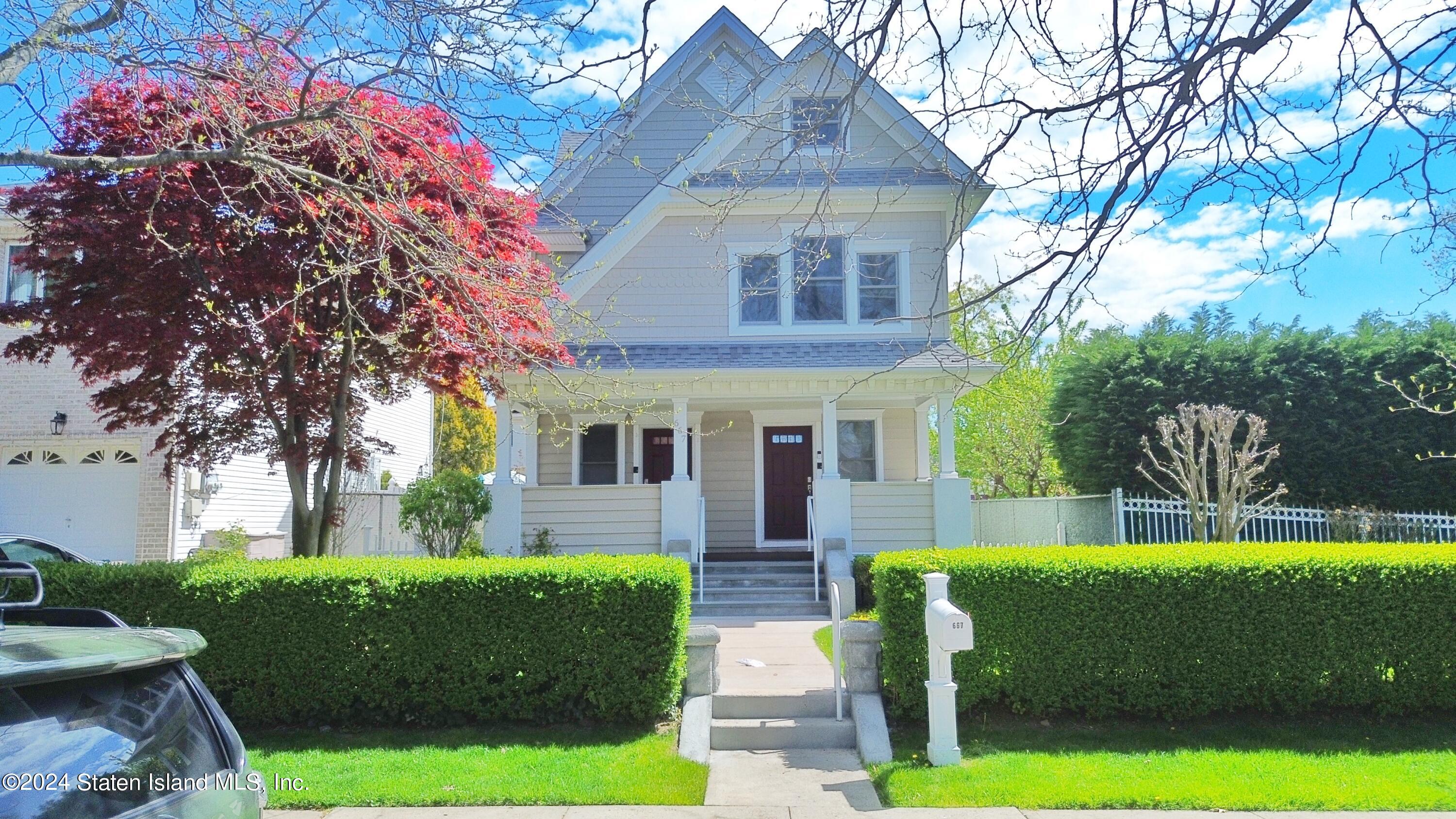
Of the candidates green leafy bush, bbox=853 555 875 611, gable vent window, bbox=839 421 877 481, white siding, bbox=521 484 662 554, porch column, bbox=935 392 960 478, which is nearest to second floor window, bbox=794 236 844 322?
gable vent window, bbox=839 421 877 481

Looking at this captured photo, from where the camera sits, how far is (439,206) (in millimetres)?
9117

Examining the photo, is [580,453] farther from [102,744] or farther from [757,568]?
[102,744]

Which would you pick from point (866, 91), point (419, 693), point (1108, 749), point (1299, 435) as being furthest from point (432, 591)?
point (1299, 435)

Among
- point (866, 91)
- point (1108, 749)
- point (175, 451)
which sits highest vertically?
point (866, 91)

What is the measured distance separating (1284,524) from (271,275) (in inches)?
623

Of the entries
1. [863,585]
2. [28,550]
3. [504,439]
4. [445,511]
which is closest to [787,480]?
[863,585]

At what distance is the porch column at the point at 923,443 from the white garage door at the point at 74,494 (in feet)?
43.2

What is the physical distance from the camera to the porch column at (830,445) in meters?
14.5

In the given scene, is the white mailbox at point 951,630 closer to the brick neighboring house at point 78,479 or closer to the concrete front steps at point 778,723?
the concrete front steps at point 778,723

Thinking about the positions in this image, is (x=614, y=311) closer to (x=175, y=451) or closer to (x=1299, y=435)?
(x=175, y=451)

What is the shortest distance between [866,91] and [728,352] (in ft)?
15.5

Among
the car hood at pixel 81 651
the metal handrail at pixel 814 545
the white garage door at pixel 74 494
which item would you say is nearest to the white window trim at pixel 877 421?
the metal handrail at pixel 814 545

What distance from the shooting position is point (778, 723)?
7520mm

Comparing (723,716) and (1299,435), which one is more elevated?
(1299,435)
